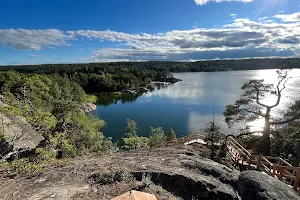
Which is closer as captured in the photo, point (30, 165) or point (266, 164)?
point (30, 165)

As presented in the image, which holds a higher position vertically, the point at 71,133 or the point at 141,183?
the point at 141,183

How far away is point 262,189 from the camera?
20.2 ft

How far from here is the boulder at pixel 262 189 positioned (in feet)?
19.7

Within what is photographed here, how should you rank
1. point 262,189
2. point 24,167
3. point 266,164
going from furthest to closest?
1. point 266,164
2. point 24,167
3. point 262,189

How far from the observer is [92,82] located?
8975cm

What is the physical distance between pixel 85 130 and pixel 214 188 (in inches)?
707

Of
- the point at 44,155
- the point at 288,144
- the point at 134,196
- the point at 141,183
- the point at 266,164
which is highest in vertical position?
the point at 134,196

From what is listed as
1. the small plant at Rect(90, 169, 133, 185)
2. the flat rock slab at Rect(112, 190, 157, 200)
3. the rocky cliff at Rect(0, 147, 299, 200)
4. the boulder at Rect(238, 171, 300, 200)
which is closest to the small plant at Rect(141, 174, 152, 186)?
the rocky cliff at Rect(0, 147, 299, 200)

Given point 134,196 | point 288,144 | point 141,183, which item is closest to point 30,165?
point 141,183

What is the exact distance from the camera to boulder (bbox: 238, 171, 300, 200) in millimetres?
6014

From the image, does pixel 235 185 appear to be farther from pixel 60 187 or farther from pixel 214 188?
pixel 60 187

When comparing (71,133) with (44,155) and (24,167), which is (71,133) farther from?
(24,167)

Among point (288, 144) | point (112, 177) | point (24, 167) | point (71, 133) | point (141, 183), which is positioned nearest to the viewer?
point (141, 183)

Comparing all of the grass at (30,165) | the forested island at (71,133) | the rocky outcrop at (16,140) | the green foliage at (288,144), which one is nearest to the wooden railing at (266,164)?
the forested island at (71,133)
